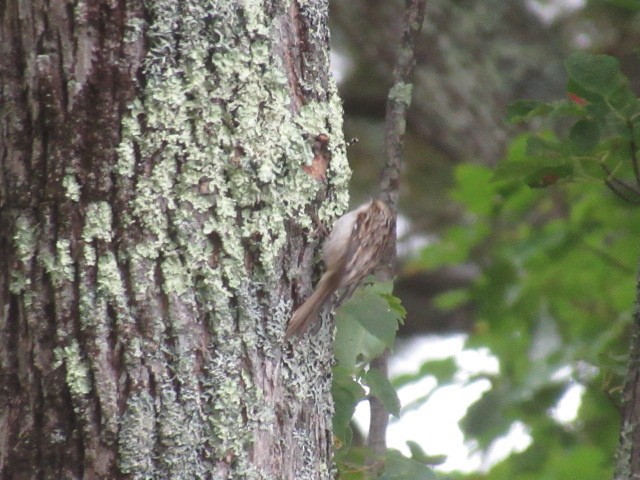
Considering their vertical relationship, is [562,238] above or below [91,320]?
above

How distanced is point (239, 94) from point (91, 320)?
508 mm

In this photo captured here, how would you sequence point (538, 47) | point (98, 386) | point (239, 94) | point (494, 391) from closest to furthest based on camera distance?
point (98, 386), point (239, 94), point (494, 391), point (538, 47)

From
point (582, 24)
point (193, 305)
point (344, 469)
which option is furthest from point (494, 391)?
Answer: point (582, 24)

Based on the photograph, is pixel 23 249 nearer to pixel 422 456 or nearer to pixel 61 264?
pixel 61 264

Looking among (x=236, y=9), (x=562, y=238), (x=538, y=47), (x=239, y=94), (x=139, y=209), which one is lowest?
(x=139, y=209)

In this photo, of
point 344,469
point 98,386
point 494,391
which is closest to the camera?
point 98,386

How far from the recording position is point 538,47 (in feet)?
18.3

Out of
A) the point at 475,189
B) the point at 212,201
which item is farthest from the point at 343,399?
the point at 475,189

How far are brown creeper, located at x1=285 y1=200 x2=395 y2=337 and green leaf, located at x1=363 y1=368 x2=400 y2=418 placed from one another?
0.18 meters

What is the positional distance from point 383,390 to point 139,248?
2.22 ft

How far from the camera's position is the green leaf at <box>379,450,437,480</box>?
88.6 inches

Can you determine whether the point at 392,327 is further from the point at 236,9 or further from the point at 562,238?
the point at 562,238

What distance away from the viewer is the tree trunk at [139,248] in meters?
1.83

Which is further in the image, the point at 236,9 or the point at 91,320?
the point at 236,9
